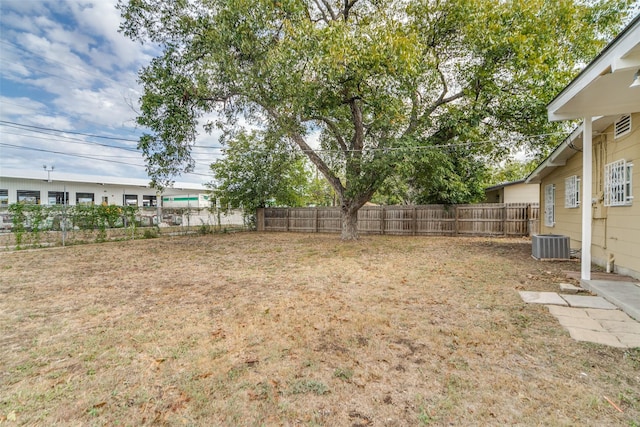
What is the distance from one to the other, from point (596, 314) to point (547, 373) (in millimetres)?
1895

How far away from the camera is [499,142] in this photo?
10711mm

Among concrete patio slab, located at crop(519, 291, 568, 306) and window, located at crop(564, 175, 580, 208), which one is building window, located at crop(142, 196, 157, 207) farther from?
concrete patio slab, located at crop(519, 291, 568, 306)

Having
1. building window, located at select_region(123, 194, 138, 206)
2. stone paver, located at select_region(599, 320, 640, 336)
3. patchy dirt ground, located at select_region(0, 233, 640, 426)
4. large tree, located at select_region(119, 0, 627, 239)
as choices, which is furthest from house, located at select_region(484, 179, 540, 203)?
building window, located at select_region(123, 194, 138, 206)

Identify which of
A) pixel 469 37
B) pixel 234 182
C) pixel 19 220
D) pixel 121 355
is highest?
pixel 469 37

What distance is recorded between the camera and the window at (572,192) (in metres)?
7.40

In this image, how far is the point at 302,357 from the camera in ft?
8.38

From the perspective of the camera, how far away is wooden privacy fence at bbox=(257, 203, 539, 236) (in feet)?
41.4

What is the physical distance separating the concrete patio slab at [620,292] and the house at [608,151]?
0.25m

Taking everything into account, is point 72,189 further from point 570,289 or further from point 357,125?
point 570,289

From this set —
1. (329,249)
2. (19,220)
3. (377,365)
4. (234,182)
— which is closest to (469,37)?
(329,249)

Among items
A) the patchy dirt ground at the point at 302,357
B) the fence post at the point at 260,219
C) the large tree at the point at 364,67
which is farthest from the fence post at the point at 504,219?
the fence post at the point at 260,219

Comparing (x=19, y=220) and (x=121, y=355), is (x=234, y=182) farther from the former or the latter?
(x=121, y=355)

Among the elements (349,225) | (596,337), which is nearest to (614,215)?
(596,337)

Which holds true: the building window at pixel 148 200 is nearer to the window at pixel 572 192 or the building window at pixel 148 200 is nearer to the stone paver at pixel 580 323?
the window at pixel 572 192
